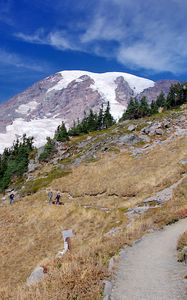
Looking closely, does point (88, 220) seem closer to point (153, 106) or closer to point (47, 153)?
point (47, 153)

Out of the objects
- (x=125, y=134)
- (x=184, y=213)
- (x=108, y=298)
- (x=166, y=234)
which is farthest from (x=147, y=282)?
(x=125, y=134)

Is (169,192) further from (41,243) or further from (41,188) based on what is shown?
(41,188)

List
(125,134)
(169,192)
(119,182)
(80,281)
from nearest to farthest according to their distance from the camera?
(80,281)
(169,192)
(119,182)
(125,134)

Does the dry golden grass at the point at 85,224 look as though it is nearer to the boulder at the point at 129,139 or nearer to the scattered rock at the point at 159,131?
the boulder at the point at 129,139

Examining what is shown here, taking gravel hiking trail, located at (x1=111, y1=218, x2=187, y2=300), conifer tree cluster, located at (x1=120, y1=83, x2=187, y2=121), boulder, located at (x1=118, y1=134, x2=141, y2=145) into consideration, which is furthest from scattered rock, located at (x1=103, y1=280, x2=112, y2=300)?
conifer tree cluster, located at (x1=120, y1=83, x2=187, y2=121)

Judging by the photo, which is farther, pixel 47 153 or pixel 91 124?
pixel 91 124

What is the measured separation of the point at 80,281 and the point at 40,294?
5.20 feet

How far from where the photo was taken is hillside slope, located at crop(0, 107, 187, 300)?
15367 millimetres

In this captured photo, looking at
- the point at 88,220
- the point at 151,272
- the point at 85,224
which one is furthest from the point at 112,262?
the point at 88,220

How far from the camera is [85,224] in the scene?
34750 millimetres

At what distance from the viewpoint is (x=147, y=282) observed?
49.4ft

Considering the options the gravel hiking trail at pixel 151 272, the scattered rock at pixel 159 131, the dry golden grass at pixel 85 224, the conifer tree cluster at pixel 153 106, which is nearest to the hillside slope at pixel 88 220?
the dry golden grass at pixel 85 224

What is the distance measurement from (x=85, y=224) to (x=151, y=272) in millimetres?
18780

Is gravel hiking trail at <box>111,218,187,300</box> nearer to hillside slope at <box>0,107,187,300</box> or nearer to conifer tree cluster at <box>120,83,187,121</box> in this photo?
hillside slope at <box>0,107,187,300</box>
